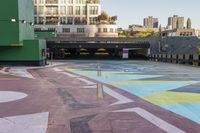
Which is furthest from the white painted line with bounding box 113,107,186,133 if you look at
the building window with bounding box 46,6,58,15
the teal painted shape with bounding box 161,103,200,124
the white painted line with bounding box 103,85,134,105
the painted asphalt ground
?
the building window with bounding box 46,6,58,15

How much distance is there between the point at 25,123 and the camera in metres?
10.2

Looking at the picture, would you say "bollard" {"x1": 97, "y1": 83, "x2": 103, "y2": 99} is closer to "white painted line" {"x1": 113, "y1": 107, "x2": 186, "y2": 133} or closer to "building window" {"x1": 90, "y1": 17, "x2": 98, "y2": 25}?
"white painted line" {"x1": 113, "y1": 107, "x2": 186, "y2": 133}

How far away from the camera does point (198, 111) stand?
40.3 feet

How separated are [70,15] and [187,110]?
106 metres

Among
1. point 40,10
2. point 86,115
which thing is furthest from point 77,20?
point 86,115

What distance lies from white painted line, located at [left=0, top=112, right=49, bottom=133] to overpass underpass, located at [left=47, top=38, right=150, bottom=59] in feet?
138

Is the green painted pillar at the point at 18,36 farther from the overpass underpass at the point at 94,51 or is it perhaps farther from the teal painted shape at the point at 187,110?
the teal painted shape at the point at 187,110

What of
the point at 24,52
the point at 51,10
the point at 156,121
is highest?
the point at 51,10

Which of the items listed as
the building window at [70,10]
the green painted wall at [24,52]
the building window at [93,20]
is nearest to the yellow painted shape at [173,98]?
the green painted wall at [24,52]

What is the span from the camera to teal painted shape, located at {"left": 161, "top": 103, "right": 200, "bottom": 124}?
1125cm

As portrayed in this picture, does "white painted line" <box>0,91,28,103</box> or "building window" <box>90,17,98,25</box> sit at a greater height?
"building window" <box>90,17,98,25</box>

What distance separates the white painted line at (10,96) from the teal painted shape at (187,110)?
7328mm

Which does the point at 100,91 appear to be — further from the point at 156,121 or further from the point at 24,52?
the point at 24,52

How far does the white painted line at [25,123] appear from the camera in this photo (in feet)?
30.7
